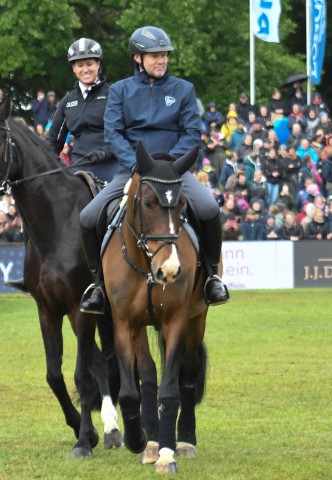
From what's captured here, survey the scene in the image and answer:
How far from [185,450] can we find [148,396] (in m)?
0.57

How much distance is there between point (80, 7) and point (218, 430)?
33893 mm

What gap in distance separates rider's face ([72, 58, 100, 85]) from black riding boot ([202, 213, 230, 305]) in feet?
7.87

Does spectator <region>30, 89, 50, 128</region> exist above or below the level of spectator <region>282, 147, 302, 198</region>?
above

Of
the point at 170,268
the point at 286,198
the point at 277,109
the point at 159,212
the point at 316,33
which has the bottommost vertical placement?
the point at 286,198

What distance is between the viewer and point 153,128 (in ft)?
33.2

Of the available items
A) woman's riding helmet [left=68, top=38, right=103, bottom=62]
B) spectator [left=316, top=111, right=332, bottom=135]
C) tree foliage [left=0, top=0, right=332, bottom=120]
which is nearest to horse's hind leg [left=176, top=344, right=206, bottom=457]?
woman's riding helmet [left=68, top=38, right=103, bottom=62]

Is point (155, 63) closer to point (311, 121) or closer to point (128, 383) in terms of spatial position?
point (128, 383)

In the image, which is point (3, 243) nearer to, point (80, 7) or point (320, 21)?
point (320, 21)

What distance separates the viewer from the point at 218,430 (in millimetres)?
11422

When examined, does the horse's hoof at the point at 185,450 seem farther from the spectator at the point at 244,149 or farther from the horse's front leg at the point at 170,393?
the spectator at the point at 244,149

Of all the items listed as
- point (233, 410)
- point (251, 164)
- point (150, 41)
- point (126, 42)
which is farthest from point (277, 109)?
point (150, 41)

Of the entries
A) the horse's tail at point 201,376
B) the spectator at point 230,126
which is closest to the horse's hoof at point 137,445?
the horse's tail at point 201,376

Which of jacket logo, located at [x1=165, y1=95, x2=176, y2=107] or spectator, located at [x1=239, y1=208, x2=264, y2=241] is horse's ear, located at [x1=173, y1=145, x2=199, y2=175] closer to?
jacket logo, located at [x1=165, y1=95, x2=176, y2=107]

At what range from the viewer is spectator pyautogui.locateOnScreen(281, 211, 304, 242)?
29.9 m
